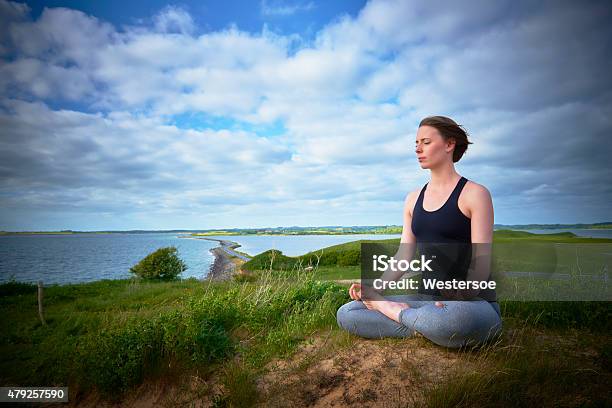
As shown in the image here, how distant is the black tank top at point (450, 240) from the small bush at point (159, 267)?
27.5 m

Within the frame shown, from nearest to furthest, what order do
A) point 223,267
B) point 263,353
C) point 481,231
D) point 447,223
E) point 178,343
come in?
point 481,231
point 447,223
point 263,353
point 178,343
point 223,267

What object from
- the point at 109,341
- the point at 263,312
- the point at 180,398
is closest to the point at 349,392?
the point at 180,398

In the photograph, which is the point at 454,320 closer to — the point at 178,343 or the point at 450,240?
the point at 450,240

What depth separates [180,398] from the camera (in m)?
3.90

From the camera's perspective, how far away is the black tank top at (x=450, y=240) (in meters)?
3.03

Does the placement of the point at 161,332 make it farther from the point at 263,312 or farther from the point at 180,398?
the point at 263,312

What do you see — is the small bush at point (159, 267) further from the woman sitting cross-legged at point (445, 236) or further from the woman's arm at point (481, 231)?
the woman's arm at point (481, 231)

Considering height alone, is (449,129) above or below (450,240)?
above

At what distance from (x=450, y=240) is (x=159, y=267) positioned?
28051mm

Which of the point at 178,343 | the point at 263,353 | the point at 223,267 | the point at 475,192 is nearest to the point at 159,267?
the point at 223,267

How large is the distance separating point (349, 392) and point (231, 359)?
6.61ft

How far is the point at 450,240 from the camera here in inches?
122

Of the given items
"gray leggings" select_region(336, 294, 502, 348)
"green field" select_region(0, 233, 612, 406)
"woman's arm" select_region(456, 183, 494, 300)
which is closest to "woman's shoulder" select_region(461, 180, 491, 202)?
"woman's arm" select_region(456, 183, 494, 300)

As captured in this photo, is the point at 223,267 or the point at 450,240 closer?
the point at 450,240
